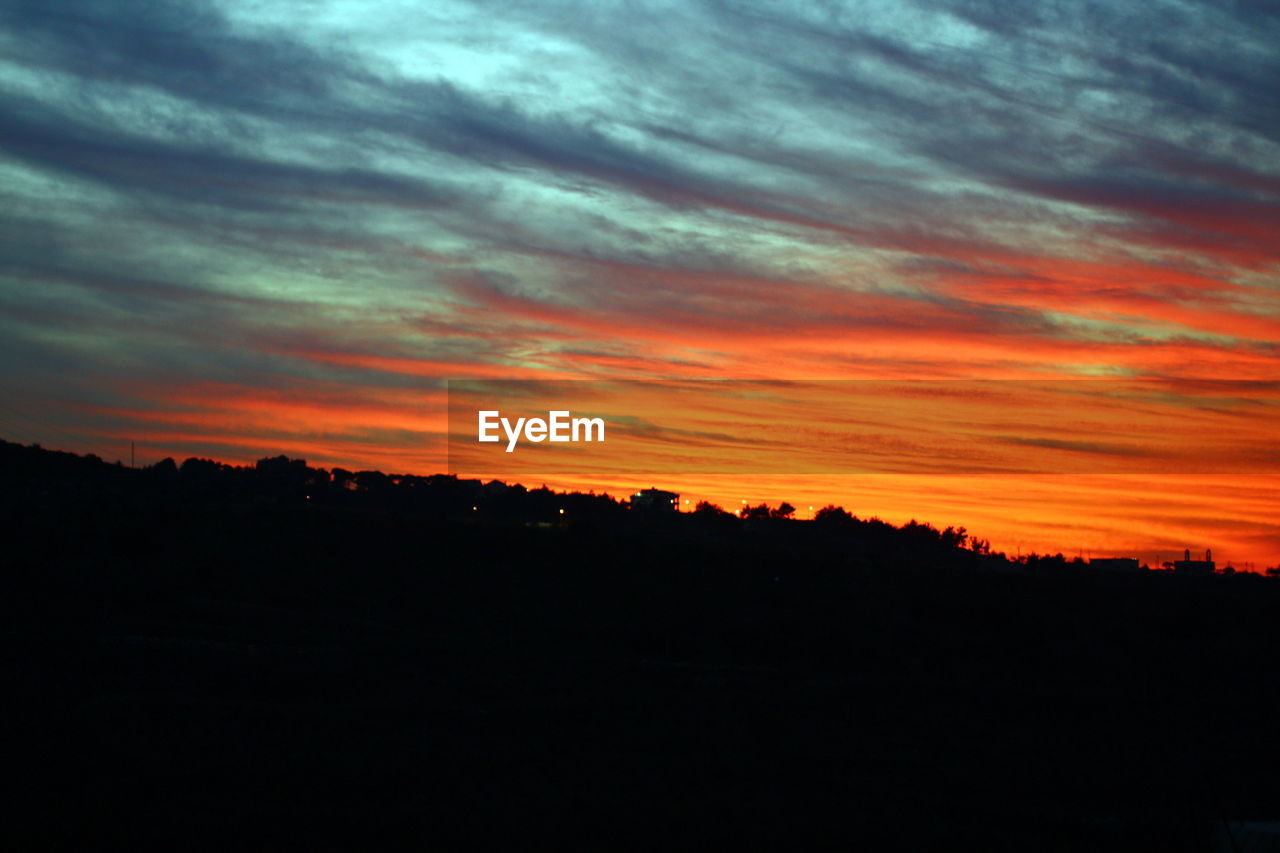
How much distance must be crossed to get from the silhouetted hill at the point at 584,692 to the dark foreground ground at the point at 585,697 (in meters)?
0.11

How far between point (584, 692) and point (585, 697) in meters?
0.63

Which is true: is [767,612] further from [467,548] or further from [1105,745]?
[1105,745]

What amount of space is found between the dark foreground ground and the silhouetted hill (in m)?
0.11

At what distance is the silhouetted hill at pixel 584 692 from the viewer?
52.7 ft

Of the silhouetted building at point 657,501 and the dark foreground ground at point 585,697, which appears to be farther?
the silhouetted building at point 657,501

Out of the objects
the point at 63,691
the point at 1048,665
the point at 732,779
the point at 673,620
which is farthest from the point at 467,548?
the point at 732,779

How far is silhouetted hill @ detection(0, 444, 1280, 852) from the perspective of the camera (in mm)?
16062

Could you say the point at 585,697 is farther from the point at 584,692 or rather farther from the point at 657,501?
the point at 657,501

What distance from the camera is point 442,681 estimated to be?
88.1 ft

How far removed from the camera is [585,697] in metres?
25.7

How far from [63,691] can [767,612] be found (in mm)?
27362

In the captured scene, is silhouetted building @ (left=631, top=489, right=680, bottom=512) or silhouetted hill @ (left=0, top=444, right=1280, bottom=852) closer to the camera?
silhouetted hill @ (left=0, top=444, right=1280, bottom=852)

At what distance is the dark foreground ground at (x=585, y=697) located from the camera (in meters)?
16.0

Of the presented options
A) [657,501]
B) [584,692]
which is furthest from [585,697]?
[657,501]
